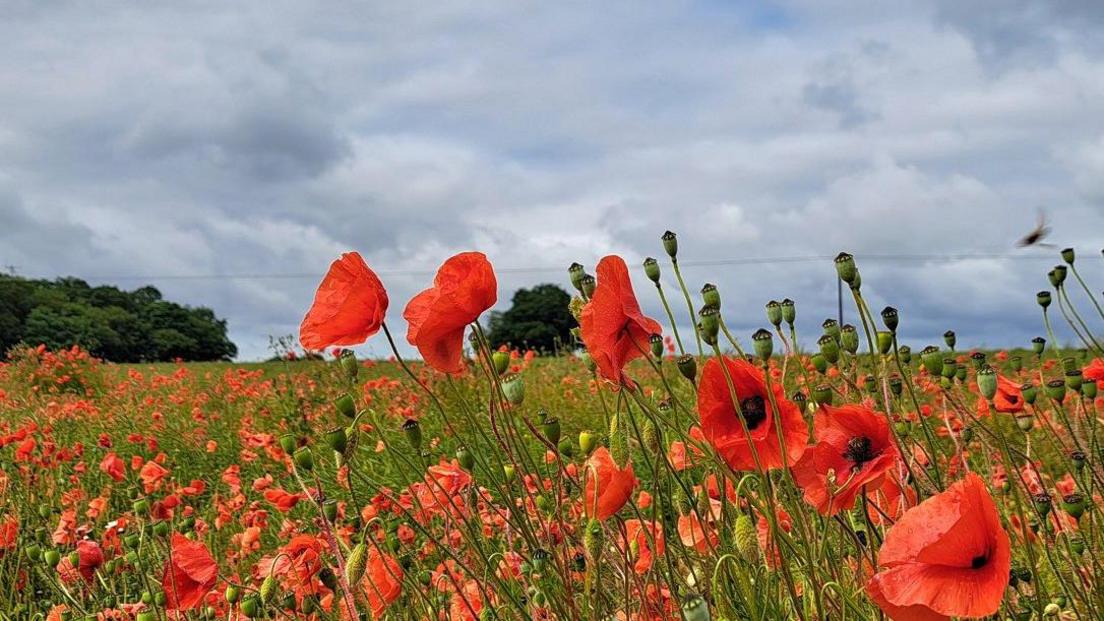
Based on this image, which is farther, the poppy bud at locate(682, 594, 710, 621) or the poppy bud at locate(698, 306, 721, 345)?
the poppy bud at locate(698, 306, 721, 345)

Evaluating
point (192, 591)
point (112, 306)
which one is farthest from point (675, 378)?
point (112, 306)

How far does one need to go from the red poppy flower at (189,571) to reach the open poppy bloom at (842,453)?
49.2 inches

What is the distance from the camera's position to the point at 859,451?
4.67ft

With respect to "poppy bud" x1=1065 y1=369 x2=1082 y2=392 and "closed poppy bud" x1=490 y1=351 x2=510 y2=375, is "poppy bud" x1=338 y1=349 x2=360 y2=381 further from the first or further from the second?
"poppy bud" x1=1065 y1=369 x2=1082 y2=392

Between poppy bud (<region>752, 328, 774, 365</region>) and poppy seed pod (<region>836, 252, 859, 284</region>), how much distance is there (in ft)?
0.50

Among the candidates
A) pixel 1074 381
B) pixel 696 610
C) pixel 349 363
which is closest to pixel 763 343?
pixel 696 610

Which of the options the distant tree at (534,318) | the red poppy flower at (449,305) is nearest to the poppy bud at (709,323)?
the red poppy flower at (449,305)

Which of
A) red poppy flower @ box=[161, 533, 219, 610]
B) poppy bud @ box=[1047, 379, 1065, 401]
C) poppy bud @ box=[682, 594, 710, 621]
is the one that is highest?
poppy bud @ box=[1047, 379, 1065, 401]

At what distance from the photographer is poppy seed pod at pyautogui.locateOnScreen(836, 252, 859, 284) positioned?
5.07 feet

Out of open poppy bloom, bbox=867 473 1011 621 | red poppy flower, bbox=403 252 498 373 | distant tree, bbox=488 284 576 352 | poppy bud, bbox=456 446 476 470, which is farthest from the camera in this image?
distant tree, bbox=488 284 576 352

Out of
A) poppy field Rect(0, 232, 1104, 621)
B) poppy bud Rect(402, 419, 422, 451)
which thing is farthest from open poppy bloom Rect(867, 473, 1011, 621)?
poppy bud Rect(402, 419, 422, 451)

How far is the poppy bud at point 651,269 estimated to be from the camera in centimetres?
183

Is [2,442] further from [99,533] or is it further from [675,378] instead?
[675,378]

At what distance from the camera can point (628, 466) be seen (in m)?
1.63
